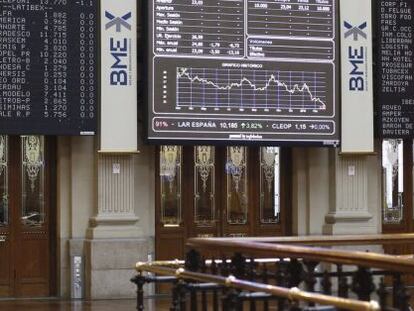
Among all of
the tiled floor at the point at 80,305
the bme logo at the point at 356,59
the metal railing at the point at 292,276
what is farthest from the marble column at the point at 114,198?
the metal railing at the point at 292,276

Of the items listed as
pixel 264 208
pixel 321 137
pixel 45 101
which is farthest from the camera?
pixel 264 208

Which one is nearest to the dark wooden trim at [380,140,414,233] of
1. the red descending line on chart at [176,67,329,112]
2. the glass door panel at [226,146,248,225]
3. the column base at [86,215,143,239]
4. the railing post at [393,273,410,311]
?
the red descending line on chart at [176,67,329,112]

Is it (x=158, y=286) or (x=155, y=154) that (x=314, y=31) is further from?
(x=158, y=286)

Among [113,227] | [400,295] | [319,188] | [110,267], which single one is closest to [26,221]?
[113,227]

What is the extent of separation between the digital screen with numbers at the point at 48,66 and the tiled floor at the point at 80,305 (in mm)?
2493

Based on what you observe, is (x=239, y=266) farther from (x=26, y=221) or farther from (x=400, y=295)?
(x=26, y=221)

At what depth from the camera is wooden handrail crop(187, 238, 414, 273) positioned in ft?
19.1

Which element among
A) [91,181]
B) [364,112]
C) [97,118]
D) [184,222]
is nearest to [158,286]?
[184,222]

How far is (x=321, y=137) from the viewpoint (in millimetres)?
13711

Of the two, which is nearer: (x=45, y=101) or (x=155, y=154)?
(x=45, y=101)

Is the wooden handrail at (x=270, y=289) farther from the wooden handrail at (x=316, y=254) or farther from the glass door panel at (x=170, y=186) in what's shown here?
the glass door panel at (x=170, y=186)

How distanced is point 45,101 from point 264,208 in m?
4.12

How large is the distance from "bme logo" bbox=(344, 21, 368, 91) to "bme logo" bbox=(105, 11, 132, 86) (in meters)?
3.54

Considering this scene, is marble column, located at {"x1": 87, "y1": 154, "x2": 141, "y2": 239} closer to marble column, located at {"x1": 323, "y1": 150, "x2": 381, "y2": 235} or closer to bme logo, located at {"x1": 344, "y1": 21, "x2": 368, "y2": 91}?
marble column, located at {"x1": 323, "y1": 150, "x2": 381, "y2": 235}
